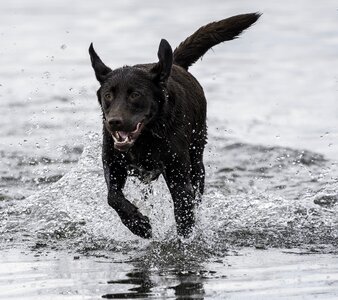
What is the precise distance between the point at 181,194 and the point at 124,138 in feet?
3.00

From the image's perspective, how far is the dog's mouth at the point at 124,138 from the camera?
29.2 ft

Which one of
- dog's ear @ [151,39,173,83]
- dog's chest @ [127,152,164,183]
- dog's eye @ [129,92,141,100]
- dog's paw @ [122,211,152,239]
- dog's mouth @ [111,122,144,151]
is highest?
dog's ear @ [151,39,173,83]

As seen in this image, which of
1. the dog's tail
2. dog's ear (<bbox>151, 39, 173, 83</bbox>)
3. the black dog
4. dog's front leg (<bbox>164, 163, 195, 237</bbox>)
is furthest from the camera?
the dog's tail

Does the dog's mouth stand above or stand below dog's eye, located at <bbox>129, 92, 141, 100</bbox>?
below

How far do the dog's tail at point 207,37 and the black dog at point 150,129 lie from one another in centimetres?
55

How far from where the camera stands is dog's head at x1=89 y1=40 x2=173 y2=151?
883 cm

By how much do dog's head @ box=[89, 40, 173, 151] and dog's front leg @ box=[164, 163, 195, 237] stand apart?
1.90ft

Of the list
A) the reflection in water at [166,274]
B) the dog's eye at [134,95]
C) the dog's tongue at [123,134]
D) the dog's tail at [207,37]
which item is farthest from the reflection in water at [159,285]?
the dog's tail at [207,37]

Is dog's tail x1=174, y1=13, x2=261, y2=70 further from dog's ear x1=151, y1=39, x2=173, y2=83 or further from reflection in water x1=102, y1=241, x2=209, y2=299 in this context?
reflection in water x1=102, y1=241, x2=209, y2=299

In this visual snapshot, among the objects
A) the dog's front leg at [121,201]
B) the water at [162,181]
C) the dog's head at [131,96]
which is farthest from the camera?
the dog's front leg at [121,201]

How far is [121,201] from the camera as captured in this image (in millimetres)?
9367

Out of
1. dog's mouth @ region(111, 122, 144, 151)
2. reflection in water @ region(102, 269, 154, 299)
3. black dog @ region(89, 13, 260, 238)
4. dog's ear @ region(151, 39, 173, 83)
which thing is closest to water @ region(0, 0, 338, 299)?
reflection in water @ region(102, 269, 154, 299)

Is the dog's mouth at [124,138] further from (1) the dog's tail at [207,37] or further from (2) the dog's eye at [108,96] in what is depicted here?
(1) the dog's tail at [207,37]

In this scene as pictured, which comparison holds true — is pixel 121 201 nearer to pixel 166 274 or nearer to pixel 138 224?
pixel 138 224
